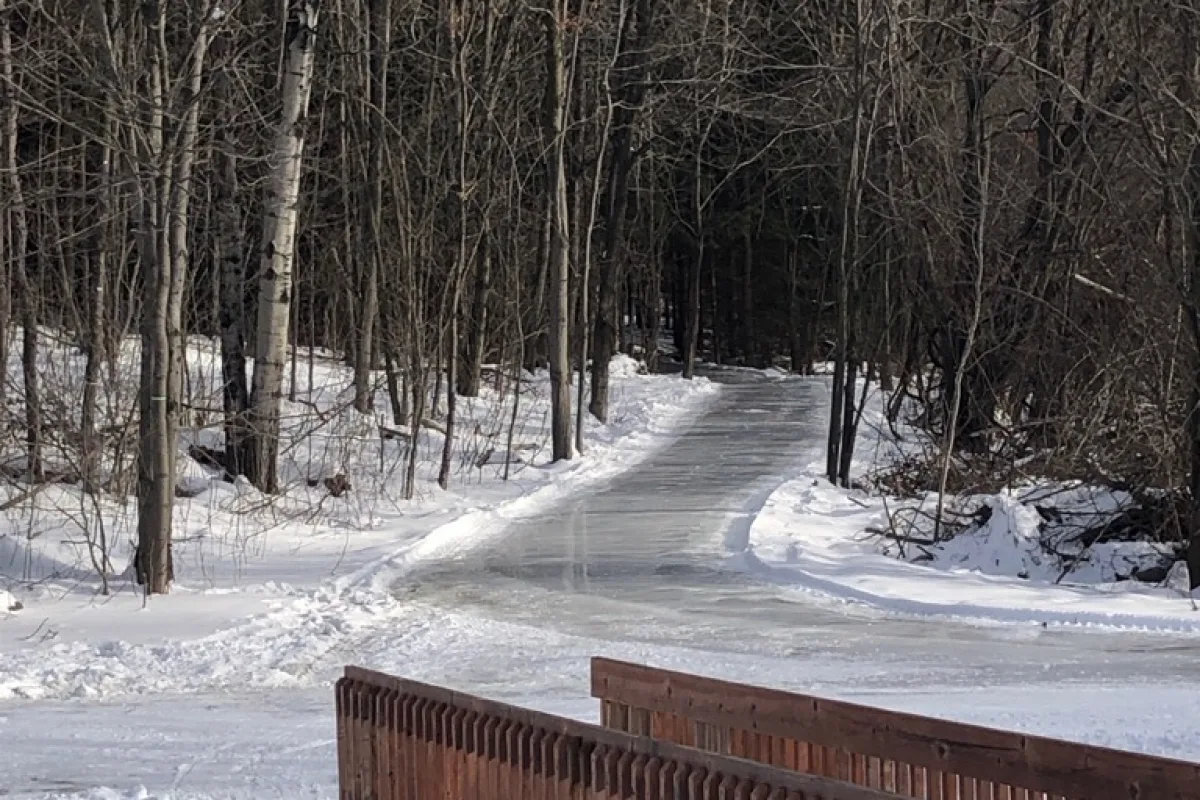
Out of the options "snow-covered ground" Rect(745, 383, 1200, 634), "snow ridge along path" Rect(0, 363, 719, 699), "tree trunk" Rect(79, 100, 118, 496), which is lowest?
"snow ridge along path" Rect(0, 363, 719, 699)

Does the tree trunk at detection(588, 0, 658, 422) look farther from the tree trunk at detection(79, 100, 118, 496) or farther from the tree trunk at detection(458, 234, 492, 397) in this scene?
the tree trunk at detection(79, 100, 118, 496)

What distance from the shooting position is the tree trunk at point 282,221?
15383 millimetres

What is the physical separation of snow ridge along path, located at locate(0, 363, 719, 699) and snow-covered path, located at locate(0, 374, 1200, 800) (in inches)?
4.3

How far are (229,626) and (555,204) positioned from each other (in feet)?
45.1

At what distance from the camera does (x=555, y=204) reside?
2461 cm

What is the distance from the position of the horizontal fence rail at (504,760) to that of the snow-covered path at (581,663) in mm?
1307

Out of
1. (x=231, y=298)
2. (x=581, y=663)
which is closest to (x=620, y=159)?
(x=231, y=298)

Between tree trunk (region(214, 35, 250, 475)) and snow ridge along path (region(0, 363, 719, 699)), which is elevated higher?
tree trunk (region(214, 35, 250, 475))

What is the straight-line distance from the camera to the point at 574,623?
494 inches

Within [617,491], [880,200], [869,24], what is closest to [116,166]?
[617,491]

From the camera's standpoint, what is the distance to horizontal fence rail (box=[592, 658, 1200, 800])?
15.3ft

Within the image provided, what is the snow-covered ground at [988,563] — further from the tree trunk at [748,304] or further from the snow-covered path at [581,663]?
the tree trunk at [748,304]

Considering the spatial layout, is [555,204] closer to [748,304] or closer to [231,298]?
[231,298]

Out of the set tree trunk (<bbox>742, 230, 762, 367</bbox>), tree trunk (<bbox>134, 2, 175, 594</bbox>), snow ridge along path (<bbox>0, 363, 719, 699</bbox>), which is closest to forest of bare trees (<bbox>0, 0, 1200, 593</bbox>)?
tree trunk (<bbox>134, 2, 175, 594</bbox>)
